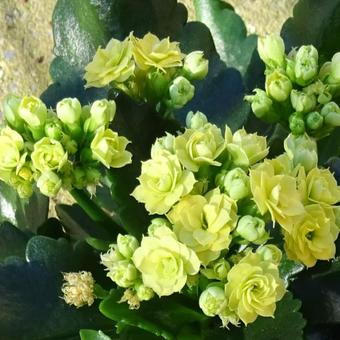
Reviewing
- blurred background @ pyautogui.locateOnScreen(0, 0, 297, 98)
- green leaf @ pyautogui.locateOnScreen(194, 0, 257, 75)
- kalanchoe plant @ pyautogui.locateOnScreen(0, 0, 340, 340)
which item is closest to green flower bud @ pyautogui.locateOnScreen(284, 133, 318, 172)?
Answer: kalanchoe plant @ pyautogui.locateOnScreen(0, 0, 340, 340)

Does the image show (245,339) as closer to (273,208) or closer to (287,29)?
(273,208)

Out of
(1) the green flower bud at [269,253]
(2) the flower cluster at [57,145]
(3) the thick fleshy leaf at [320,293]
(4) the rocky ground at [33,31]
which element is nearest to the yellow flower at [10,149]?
(2) the flower cluster at [57,145]

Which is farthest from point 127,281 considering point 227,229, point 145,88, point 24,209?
point 24,209

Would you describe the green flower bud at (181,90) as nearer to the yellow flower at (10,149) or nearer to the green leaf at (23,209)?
the yellow flower at (10,149)

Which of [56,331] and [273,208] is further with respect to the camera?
[56,331]

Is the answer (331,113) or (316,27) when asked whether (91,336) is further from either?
(316,27)

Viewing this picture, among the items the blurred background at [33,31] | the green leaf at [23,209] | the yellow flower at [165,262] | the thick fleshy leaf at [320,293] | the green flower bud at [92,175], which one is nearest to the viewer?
the yellow flower at [165,262]

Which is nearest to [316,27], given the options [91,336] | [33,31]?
[91,336]
